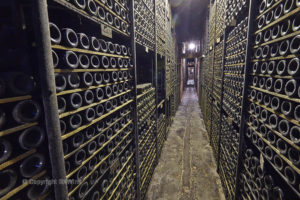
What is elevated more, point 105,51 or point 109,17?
point 109,17

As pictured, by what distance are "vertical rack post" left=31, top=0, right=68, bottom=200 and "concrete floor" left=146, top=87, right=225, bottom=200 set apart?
3498 millimetres

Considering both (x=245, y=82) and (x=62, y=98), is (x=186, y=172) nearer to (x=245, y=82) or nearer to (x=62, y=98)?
(x=245, y=82)

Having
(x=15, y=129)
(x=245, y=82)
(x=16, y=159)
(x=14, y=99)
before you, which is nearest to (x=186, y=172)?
(x=245, y=82)

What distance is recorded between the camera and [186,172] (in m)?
4.93

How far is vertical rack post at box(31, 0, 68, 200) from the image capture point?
1063mm

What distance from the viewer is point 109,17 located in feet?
7.07

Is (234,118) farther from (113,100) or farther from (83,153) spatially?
(83,153)

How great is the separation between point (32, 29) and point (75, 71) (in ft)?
1.64

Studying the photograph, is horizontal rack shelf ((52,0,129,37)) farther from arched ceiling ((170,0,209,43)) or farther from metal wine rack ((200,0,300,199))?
arched ceiling ((170,0,209,43))

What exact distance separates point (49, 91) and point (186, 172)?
502 cm

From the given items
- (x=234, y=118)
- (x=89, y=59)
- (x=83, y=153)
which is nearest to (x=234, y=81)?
(x=234, y=118)

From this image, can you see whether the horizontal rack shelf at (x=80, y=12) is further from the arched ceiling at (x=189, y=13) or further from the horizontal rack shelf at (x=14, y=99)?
the arched ceiling at (x=189, y=13)

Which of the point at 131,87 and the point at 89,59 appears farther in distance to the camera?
the point at 131,87

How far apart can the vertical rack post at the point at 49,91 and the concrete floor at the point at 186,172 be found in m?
3.50
